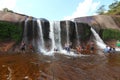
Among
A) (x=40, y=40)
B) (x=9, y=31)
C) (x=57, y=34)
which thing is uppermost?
(x=9, y=31)

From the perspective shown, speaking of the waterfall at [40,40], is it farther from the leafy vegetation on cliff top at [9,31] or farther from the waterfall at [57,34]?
the leafy vegetation on cliff top at [9,31]

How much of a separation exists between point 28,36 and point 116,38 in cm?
1499

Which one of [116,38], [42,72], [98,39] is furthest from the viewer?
[116,38]

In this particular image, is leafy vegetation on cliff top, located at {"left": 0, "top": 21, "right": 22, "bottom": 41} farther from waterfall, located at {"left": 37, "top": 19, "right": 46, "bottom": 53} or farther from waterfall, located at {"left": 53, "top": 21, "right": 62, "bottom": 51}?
waterfall, located at {"left": 53, "top": 21, "right": 62, "bottom": 51}

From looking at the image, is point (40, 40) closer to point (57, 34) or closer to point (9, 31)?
point (57, 34)

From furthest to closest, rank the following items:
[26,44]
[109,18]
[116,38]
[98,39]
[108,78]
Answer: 1. [109,18]
2. [116,38]
3. [98,39]
4. [26,44]
5. [108,78]

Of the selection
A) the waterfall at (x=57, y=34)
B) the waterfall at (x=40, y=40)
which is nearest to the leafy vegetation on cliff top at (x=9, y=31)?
the waterfall at (x=40, y=40)

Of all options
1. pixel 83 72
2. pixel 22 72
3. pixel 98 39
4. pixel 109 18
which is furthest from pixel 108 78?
pixel 109 18

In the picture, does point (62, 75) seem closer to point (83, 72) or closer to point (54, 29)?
point (83, 72)

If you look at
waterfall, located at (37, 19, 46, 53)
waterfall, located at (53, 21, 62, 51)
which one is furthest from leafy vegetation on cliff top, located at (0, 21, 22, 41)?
waterfall, located at (53, 21, 62, 51)

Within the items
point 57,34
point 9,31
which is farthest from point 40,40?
point 9,31

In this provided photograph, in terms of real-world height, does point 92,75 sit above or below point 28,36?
below

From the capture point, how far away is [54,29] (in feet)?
101

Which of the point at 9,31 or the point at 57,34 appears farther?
the point at 57,34
